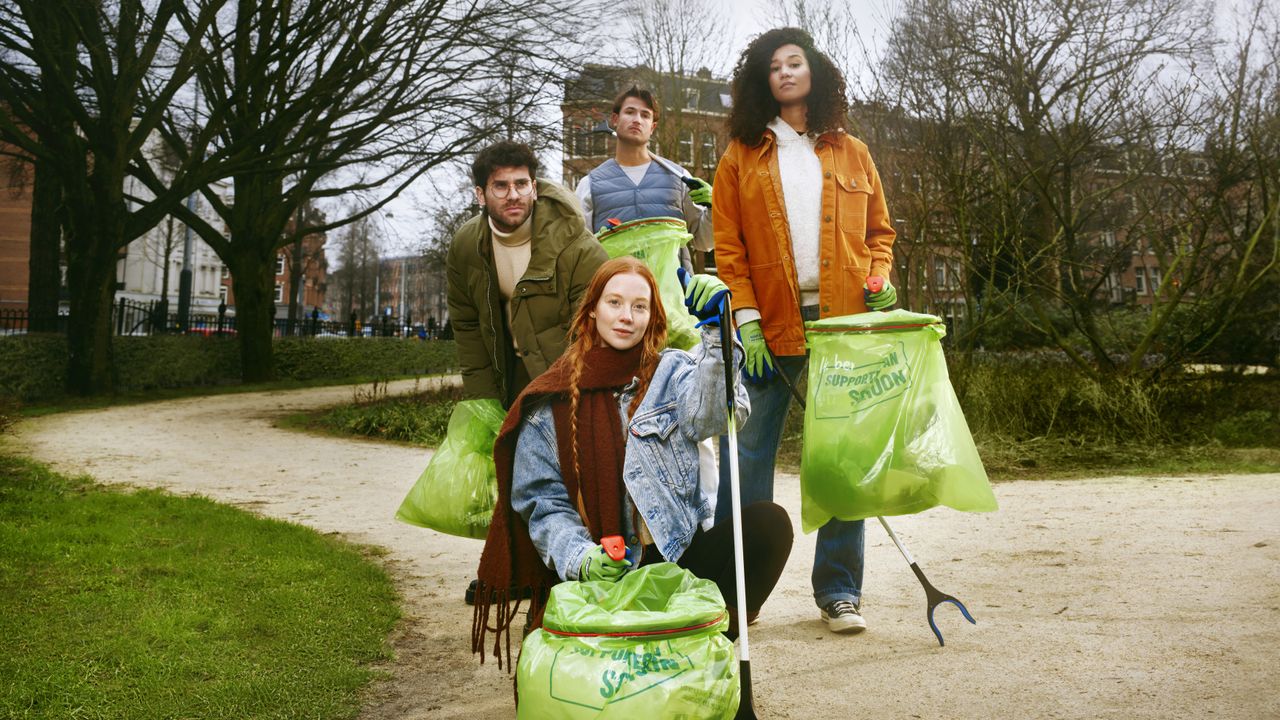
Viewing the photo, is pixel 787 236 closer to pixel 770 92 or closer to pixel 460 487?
pixel 770 92

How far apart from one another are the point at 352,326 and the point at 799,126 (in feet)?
82.3

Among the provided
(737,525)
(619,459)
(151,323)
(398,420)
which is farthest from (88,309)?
(737,525)

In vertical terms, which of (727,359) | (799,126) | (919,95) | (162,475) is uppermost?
(919,95)

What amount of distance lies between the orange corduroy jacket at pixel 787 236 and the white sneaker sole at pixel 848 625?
96 centimetres

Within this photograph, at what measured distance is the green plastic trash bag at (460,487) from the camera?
3227mm

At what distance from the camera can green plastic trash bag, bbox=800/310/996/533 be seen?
282 cm

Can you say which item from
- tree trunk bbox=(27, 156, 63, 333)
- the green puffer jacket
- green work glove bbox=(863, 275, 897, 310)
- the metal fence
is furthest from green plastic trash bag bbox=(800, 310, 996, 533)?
tree trunk bbox=(27, 156, 63, 333)

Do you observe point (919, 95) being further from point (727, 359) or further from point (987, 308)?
point (727, 359)

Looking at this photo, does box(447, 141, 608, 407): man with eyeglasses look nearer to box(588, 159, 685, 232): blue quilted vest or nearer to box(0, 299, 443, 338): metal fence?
box(588, 159, 685, 232): blue quilted vest

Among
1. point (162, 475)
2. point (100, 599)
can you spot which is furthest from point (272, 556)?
point (162, 475)

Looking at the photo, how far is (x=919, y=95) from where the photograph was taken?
Answer: 423 inches

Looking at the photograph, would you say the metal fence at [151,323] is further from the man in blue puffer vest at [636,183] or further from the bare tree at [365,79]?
the man in blue puffer vest at [636,183]

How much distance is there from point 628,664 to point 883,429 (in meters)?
1.28

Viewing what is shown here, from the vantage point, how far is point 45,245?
60.7 ft
